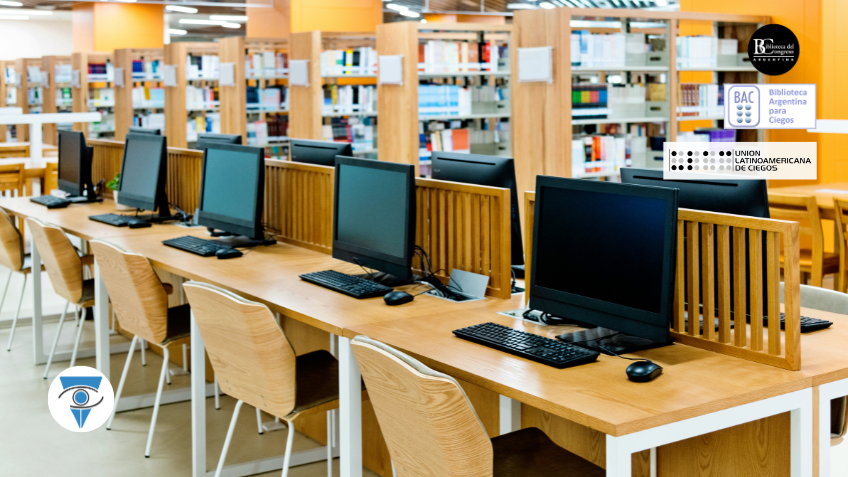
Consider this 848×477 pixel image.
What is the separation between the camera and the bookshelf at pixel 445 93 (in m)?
6.70

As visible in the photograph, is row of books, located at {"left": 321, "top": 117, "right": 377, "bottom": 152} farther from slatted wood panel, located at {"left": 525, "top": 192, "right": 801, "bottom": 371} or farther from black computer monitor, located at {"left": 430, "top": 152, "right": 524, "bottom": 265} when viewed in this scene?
slatted wood panel, located at {"left": 525, "top": 192, "right": 801, "bottom": 371}

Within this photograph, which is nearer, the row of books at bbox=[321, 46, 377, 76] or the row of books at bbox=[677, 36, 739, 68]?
the row of books at bbox=[677, 36, 739, 68]

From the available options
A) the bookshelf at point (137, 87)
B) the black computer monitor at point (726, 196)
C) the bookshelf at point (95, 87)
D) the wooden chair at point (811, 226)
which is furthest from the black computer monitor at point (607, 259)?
the bookshelf at point (95, 87)

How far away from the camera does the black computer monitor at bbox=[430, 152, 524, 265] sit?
3191 mm

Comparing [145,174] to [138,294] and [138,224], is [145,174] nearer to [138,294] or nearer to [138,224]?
[138,224]

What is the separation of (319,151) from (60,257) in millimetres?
1296

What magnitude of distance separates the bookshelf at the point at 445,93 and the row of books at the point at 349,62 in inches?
28.2

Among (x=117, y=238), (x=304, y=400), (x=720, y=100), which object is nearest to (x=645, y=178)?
(x=304, y=400)

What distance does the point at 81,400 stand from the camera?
3977 millimetres

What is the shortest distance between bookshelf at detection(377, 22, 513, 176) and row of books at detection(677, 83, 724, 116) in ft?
4.66

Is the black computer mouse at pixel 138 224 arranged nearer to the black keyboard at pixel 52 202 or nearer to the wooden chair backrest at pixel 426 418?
the black keyboard at pixel 52 202

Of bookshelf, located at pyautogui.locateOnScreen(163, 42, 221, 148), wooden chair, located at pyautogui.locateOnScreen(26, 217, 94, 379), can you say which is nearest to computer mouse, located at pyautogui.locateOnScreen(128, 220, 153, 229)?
wooden chair, located at pyautogui.locateOnScreen(26, 217, 94, 379)

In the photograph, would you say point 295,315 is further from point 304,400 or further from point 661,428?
point 661,428

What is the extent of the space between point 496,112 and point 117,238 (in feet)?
12.8
